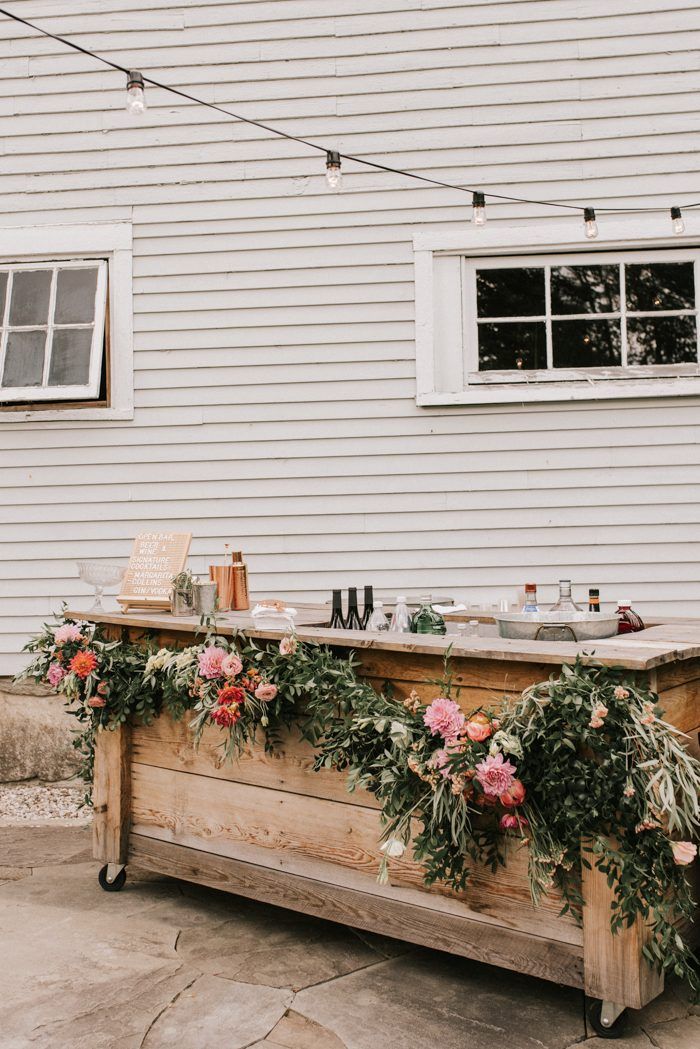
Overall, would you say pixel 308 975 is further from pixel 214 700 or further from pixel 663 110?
pixel 663 110

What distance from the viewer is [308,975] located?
116 inches

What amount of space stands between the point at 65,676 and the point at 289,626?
3.53ft

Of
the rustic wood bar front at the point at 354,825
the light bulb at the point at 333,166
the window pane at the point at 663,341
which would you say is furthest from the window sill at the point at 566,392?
the rustic wood bar front at the point at 354,825

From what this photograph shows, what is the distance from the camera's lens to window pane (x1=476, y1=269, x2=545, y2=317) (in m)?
5.34

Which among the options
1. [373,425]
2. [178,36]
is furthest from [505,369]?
[178,36]

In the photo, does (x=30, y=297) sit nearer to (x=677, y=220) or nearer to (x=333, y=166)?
(x=333, y=166)

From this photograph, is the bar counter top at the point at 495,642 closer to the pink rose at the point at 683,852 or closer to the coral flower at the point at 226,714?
the coral flower at the point at 226,714

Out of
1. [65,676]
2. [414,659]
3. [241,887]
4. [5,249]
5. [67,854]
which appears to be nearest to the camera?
[414,659]

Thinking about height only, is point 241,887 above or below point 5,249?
below

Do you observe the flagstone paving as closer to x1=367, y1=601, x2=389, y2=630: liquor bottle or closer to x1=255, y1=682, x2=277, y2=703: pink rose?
x1=255, y1=682, x2=277, y2=703: pink rose

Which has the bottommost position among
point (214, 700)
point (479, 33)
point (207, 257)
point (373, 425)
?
point (214, 700)

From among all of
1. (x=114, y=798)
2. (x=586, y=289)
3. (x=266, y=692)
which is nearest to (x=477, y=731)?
(x=266, y=692)

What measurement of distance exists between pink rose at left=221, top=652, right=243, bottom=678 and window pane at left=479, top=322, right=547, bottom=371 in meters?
2.87

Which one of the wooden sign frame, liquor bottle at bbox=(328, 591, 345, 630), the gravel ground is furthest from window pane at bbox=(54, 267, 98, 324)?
liquor bottle at bbox=(328, 591, 345, 630)
